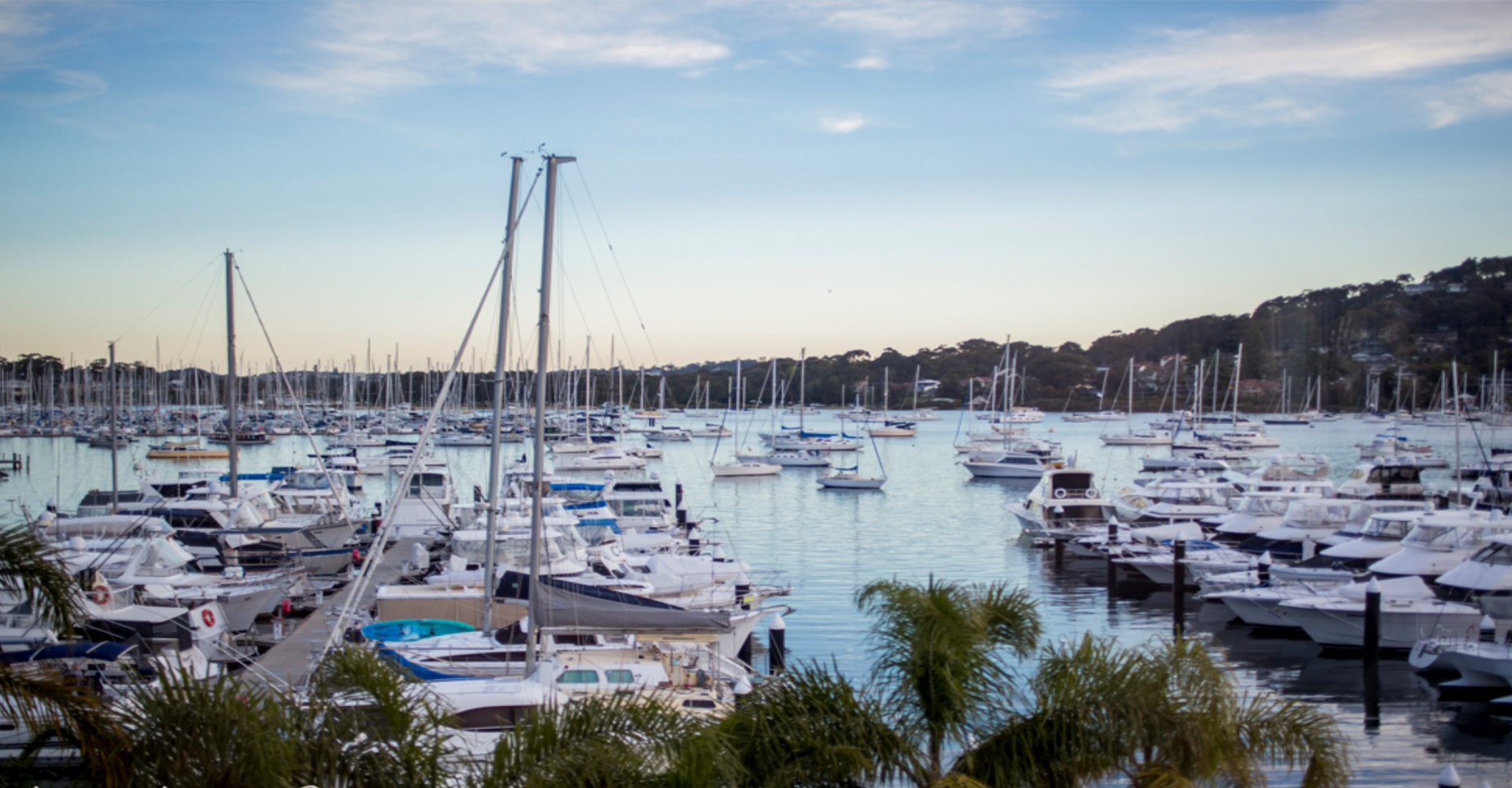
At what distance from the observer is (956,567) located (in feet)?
153

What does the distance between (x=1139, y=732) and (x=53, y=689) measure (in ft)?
26.1

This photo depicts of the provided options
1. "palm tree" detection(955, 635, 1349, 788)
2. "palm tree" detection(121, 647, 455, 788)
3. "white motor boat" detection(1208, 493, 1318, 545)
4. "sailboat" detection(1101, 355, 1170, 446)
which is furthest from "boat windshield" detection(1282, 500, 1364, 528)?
"sailboat" detection(1101, 355, 1170, 446)

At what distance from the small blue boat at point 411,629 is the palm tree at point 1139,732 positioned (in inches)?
565

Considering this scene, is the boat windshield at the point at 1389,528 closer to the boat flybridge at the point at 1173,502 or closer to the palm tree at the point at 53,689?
the boat flybridge at the point at 1173,502

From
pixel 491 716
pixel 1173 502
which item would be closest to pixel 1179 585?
pixel 1173 502

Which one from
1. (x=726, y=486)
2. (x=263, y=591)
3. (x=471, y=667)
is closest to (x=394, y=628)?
(x=471, y=667)

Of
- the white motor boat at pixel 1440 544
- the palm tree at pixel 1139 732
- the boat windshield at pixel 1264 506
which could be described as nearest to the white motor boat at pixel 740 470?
the boat windshield at pixel 1264 506

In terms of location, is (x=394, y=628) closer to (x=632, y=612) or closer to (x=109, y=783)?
(x=632, y=612)

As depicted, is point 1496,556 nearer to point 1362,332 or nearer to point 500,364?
point 500,364

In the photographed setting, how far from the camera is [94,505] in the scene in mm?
45656

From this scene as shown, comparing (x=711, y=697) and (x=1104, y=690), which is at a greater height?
(x=1104, y=690)

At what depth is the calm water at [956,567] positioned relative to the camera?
2420 cm

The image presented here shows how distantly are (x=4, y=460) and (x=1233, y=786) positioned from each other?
95.7 meters

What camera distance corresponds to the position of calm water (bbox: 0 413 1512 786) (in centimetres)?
2420
